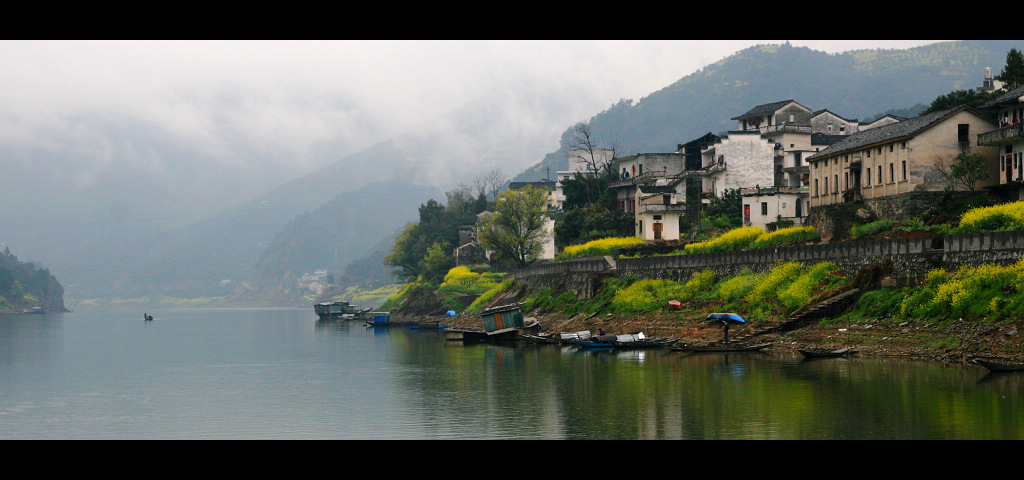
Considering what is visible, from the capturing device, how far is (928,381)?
42.6m

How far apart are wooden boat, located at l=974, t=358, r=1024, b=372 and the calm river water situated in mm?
645

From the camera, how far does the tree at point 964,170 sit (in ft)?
224

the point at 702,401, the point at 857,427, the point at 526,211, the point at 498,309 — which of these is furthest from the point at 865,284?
the point at 526,211

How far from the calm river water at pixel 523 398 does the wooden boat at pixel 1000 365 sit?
645 mm

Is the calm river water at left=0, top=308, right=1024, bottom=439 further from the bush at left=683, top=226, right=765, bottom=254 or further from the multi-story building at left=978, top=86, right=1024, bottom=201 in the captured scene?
the multi-story building at left=978, top=86, right=1024, bottom=201

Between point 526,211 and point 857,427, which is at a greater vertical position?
point 526,211

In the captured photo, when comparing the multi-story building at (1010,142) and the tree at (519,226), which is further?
the tree at (519,226)

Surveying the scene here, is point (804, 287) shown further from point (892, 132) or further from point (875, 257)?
point (892, 132)

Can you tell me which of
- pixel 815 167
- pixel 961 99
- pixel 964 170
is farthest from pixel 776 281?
pixel 961 99

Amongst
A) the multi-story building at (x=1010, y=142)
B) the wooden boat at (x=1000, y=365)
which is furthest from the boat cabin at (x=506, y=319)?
the wooden boat at (x=1000, y=365)

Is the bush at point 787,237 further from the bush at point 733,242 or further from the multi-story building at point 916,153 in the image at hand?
the multi-story building at point 916,153

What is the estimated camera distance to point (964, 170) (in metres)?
68.3
